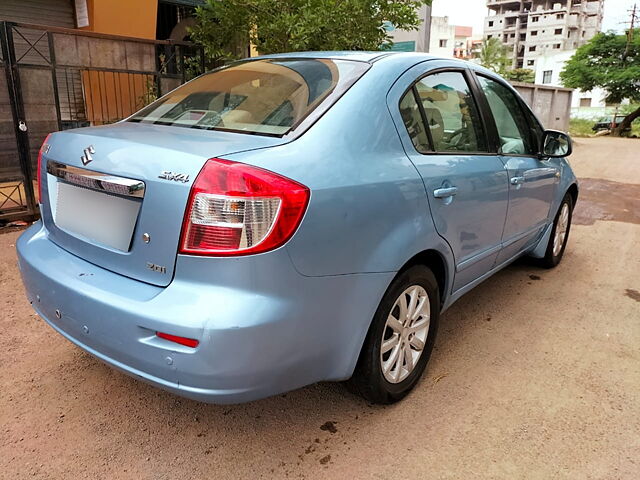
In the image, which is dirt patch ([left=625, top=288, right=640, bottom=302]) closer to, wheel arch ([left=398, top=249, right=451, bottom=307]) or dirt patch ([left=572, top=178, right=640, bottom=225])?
wheel arch ([left=398, top=249, right=451, bottom=307])

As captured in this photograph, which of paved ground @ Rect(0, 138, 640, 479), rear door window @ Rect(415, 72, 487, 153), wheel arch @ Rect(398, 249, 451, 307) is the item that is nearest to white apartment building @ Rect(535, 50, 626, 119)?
rear door window @ Rect(415, 72, 487, 153)

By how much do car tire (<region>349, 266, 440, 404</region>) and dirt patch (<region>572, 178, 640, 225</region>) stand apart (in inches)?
192

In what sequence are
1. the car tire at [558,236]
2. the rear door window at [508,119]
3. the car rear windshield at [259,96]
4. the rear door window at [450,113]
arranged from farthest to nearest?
the car tire at [558,236]
the rear door window at [508,119]
the rear door window at [450,113]
the car rear windshield at [259,96]

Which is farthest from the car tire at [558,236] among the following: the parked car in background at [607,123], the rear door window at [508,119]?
the parked car in background at [607,123]

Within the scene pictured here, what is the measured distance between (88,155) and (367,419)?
1.68m

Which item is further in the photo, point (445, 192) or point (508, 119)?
point (508, 119)

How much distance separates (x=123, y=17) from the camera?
27.8 ft

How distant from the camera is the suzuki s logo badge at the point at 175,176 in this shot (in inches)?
71.1

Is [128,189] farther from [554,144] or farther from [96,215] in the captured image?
[554,144]

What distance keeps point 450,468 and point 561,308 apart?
212 cm

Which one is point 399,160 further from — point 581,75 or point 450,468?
point 581,75

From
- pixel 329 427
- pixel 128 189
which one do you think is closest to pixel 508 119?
pixel 329 427

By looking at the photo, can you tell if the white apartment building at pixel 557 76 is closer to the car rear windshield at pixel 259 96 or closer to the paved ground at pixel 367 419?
the paved ground at pixel 367 419

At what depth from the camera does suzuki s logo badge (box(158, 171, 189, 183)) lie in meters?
1.81
